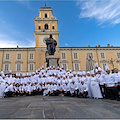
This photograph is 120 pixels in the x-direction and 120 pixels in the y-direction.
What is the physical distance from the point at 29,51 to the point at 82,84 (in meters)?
29.5

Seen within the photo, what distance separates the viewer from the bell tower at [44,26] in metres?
→ 35.0

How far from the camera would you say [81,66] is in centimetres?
3453

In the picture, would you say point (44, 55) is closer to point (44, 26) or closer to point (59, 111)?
point (44, 26)

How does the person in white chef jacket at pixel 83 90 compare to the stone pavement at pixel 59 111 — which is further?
the person in white chef jacket at pixel 83 90

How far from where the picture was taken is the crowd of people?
252 inches

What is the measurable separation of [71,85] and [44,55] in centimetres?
2645

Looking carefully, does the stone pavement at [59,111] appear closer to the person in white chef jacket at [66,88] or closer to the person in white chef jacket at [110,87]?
the person in white chef jacket at [110,87]

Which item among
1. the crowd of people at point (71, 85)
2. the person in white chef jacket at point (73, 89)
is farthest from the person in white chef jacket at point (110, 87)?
the person in white chef jacket at point (73, 89)

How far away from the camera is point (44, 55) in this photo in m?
33.6

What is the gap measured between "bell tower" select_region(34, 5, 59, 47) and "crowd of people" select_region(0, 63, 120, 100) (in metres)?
26.5

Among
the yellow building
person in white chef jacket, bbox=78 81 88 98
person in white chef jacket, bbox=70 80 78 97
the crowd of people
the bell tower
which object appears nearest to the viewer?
the crowd of people

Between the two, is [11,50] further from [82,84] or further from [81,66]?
[82,84]

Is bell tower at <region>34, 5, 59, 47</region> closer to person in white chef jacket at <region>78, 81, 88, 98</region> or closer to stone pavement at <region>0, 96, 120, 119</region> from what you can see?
person in white chef jacket at <region>78, 81, 88, 98</region>

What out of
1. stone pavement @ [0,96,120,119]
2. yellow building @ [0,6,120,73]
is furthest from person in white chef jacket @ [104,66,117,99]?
yellow building @ [0,6,120,73]
